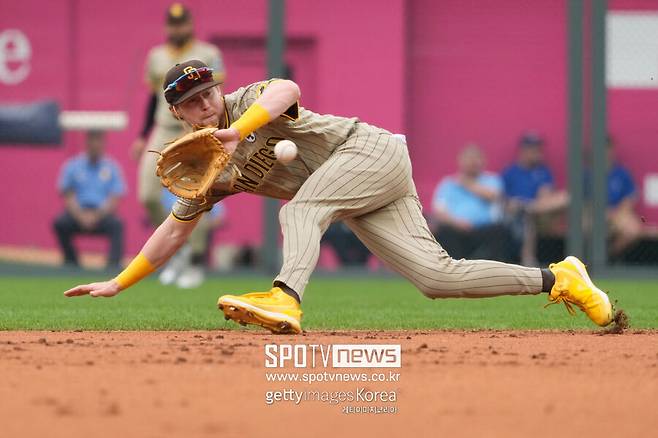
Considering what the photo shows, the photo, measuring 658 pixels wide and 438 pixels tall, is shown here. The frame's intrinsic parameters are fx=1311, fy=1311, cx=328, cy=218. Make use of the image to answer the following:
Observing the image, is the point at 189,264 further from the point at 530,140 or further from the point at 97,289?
the point at 97,289

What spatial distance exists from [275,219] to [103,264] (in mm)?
1654

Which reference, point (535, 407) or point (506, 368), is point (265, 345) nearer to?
point (506, 368)

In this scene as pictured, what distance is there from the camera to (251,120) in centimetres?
575

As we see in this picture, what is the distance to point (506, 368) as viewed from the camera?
4.98 m

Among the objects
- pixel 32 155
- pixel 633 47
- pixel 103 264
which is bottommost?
pixel 103 264

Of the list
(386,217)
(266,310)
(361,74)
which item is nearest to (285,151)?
(266,310)

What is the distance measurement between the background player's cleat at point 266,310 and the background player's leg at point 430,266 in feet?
2.16

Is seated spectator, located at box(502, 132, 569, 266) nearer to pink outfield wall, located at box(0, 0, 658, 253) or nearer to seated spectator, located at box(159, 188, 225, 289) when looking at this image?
pink outfield wall, located at box(0, 0, 658, 253)

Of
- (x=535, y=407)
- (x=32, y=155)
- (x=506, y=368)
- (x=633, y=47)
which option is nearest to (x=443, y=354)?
(x=506, y=368)

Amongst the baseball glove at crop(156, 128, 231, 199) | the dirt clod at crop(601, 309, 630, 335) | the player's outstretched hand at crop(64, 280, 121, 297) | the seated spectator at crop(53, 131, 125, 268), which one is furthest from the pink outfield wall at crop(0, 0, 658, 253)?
the baseball glove at crop(156, 128, 231, 199)

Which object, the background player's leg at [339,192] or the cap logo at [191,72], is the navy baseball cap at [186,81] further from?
the background player's leg at [339,192]

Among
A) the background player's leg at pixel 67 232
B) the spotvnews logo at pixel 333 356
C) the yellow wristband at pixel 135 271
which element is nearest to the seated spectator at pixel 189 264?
the background player's leg at pixel 67 232

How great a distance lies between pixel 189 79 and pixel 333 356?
1427 mm

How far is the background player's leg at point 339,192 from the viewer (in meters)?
5.95
